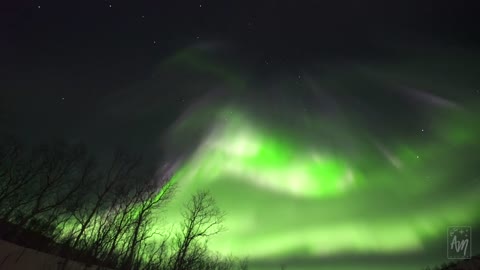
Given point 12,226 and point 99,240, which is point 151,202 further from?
point 12,226

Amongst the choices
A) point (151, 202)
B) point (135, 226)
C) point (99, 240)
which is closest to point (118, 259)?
point (99, 240)

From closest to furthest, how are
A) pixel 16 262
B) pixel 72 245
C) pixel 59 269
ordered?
pixel 16 262
pixel 59 269
pixel 72 245

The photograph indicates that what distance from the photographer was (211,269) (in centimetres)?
6019

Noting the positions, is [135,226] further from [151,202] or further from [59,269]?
[59,269]

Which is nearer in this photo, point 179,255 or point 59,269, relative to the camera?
point 59,269

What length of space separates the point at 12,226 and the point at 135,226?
15.6 m

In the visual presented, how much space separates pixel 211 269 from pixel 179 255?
2737 cm

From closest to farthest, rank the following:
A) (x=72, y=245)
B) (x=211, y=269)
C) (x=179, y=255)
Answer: (x=72, y=245) < (x=179, y=255) < (x=211, y=269)

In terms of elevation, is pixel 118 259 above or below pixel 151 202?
below

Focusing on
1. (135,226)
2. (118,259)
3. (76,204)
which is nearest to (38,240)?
(76,204)

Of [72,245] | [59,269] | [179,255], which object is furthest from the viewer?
[179,255]

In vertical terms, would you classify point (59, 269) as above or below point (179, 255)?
below

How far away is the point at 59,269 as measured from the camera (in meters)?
29.0

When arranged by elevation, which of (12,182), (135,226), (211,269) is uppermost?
(12,182)
